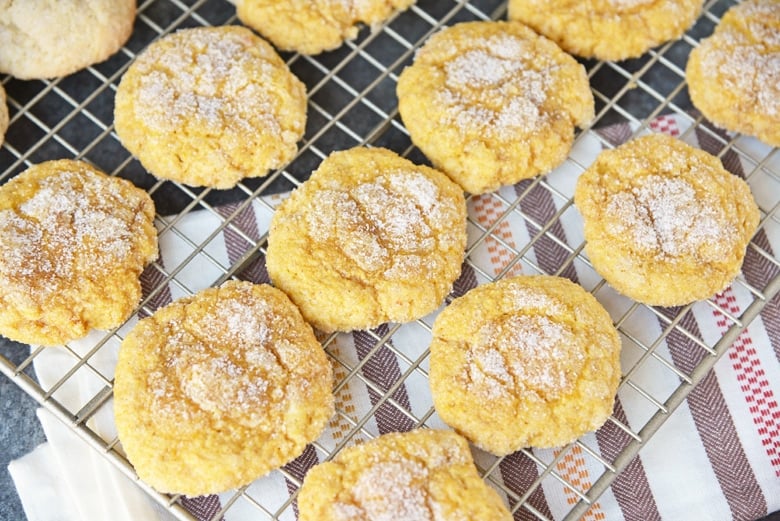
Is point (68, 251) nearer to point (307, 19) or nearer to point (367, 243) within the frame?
point (367, 243)

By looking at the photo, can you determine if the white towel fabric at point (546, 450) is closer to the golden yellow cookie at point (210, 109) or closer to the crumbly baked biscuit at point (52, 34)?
the golden yellow cookie at point (210, 109)

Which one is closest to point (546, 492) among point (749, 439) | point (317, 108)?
point (749, 439)

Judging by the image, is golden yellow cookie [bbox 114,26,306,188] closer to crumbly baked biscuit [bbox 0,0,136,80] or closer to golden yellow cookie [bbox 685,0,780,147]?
crumbly baked biscuit [bbox 0,0,136,80]

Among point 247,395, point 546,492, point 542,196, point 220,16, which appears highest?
point 220,16

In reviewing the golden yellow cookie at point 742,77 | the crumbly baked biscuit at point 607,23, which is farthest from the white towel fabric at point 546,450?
the crumbly baked biscuit at point 607,23

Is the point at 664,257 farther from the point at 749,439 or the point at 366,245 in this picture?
the point at 366,245

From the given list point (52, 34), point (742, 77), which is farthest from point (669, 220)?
point (52, 34)

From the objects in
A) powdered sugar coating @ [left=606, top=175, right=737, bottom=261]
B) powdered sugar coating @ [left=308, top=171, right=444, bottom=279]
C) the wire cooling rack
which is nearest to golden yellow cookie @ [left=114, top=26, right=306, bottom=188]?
the wire cooling rack
